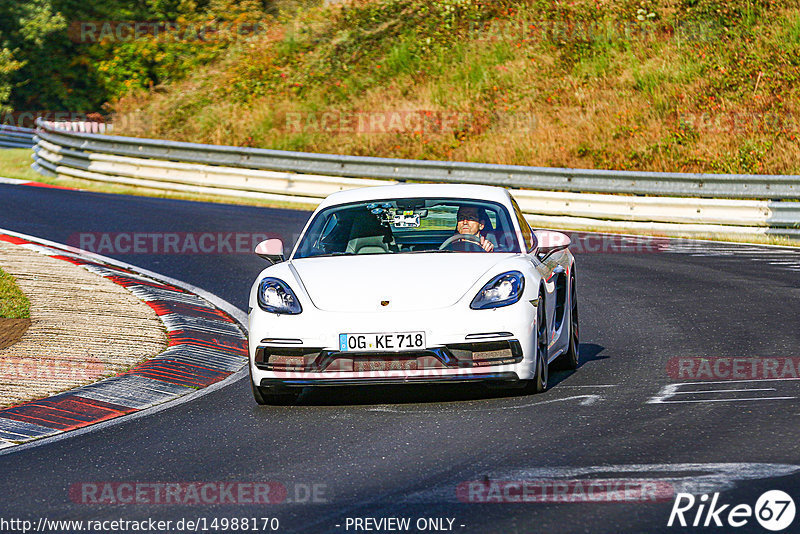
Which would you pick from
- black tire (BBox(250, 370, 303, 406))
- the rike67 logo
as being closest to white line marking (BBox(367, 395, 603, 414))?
black tire (BBox(250, 370, 303, 406))

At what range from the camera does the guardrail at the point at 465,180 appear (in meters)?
18.8

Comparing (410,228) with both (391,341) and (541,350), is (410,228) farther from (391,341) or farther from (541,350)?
(391,341)

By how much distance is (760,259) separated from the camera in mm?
15883

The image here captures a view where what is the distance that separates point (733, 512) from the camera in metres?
4.93

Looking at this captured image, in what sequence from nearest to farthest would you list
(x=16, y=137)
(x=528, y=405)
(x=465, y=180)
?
(x=528, y=405), (x=465, y=180), (x=16, y=137)

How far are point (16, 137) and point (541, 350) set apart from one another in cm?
3185

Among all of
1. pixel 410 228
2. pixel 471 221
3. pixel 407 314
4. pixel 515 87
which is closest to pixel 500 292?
pixel 407 314

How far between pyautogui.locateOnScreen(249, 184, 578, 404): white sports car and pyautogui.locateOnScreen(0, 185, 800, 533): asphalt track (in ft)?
0.81

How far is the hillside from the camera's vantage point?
24.8 metres

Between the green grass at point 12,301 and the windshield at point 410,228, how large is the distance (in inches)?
153

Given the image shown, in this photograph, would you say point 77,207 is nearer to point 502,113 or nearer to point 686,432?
point 502,113

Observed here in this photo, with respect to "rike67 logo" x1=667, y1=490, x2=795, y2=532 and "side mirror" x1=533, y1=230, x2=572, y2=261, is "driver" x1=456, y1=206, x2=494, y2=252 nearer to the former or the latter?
"side mirror" x1=533, y1=230, x2=572, y2=261

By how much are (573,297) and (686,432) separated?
10.0ft

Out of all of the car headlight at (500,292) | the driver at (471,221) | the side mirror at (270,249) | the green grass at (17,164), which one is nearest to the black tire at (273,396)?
the side mirror at (270,249)
